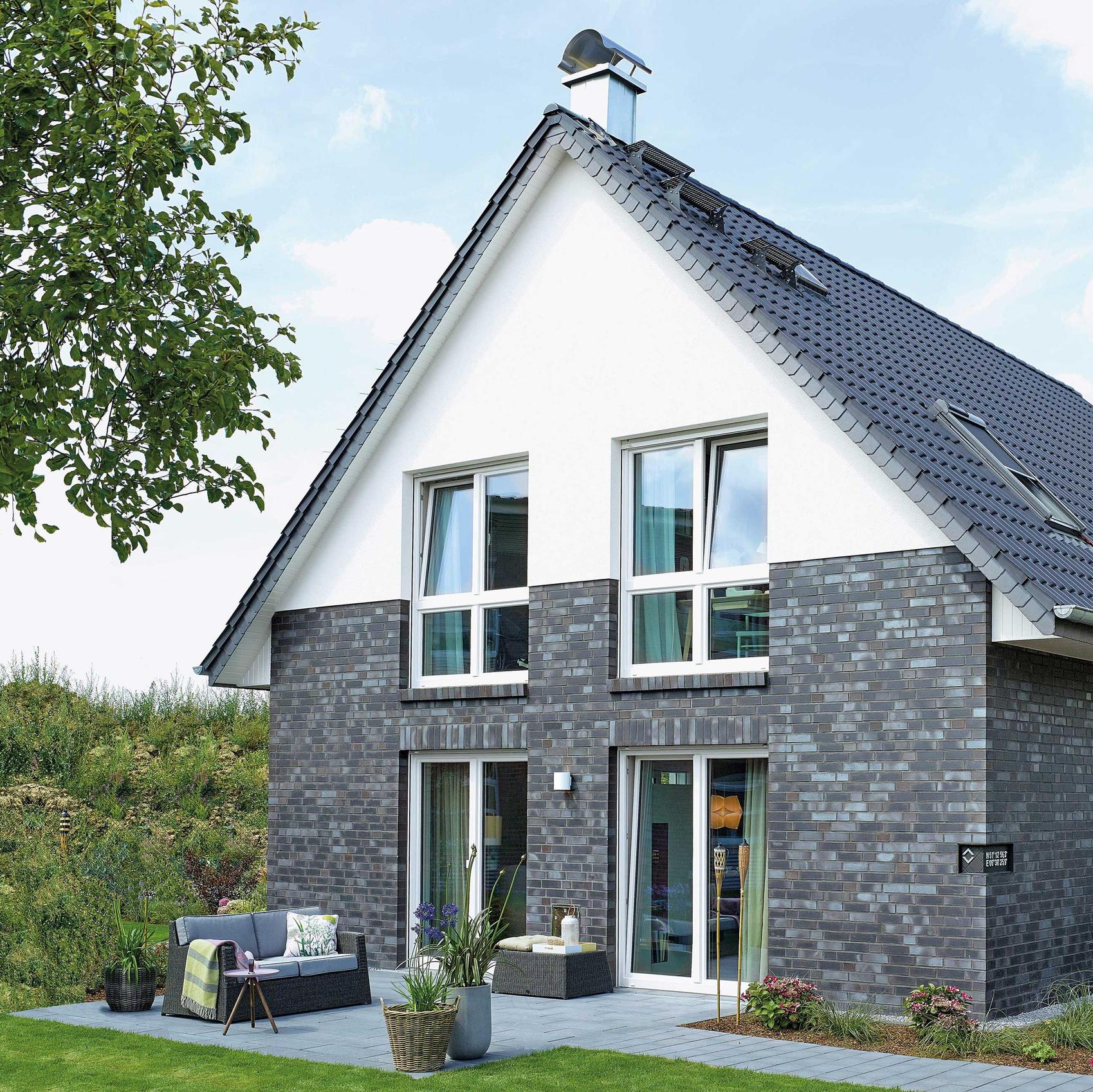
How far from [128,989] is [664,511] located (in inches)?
234

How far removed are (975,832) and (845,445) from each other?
3070mm

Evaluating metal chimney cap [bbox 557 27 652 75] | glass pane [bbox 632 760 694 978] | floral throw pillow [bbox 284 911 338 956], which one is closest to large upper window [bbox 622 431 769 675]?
glass pane [bbox 632 760 694 978]

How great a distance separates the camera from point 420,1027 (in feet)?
29.9

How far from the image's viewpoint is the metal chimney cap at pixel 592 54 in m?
14.9

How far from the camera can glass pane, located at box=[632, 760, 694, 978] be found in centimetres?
1209

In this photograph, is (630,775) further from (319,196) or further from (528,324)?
(319,196)

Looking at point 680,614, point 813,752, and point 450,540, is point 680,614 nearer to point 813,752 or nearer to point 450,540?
point 813,752

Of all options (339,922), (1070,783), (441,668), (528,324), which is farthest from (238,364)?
(1070,783)

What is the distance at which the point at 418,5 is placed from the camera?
12266 millimetres

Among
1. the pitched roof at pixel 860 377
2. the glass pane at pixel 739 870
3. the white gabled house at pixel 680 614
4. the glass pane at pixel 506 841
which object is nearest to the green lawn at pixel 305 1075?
the white gabled house at pixel 680 614

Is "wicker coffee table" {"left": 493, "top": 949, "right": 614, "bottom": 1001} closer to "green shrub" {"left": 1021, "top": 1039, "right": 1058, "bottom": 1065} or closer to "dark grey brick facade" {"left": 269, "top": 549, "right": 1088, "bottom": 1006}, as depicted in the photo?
"dark grey brick facade" {"left": 269, "top": 549, "right": 1088, "bottom": 1006}

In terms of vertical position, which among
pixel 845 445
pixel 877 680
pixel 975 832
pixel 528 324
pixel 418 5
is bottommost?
pixel 975 832

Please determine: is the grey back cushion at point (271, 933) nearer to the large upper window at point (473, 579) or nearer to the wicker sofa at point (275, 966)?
the wicker sofa at point (275, 966)

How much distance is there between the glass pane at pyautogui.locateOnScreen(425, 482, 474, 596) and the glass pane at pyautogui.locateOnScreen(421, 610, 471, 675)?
247mm
